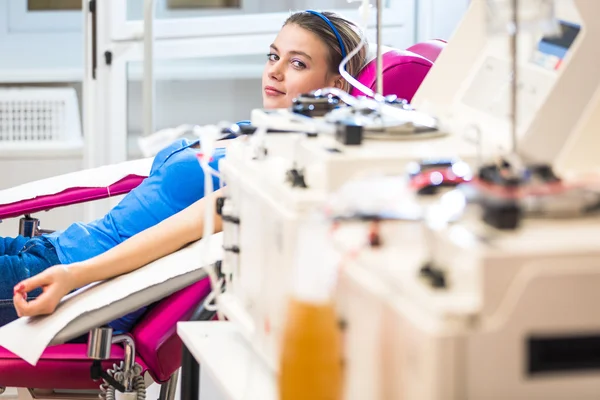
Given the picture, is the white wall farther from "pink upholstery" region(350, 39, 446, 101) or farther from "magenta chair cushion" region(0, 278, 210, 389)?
"magenta chair cushion" region(0, 278, 210, 389)

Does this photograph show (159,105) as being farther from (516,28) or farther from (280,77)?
(516,28)

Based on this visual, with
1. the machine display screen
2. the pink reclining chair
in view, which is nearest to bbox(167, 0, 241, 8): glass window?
the pink reclining chair

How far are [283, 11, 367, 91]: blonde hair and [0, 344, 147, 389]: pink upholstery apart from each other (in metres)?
0.78

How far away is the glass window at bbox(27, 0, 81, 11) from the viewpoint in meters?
4.29

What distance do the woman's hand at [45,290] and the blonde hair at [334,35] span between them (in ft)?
2.47

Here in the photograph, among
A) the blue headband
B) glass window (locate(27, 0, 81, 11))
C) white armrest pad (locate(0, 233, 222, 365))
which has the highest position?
the blue headband

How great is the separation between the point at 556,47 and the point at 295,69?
854mm

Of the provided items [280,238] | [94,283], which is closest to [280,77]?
[94,283]

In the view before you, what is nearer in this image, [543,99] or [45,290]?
[543,99]

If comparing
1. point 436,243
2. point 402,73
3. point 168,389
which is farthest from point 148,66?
point 436,243

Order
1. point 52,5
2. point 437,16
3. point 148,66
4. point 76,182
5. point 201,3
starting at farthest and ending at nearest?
point 52,5 < point 201,3 < point 437,16 < point 148,66 < point 76,182

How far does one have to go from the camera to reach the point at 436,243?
3.20ft

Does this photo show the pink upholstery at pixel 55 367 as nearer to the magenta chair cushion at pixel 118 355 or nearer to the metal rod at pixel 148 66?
the magenta chair cushion at pixel 118 355

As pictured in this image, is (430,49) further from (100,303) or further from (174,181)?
(100,303)
